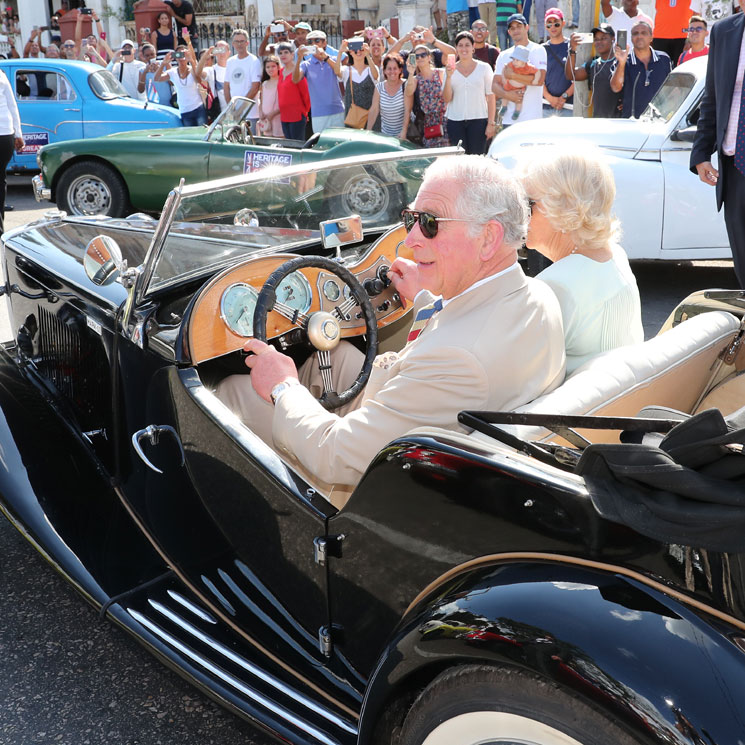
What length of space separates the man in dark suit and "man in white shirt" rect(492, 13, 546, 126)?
4390mm

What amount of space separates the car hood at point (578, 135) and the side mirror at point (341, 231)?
11.6 feet

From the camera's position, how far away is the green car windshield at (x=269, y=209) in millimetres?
2586

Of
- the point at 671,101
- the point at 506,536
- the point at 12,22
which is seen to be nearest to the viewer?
the point at 506,536

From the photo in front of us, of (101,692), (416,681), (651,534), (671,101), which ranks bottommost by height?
(101,692)

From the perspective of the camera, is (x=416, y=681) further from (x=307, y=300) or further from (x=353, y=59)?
(x=353, y=59)

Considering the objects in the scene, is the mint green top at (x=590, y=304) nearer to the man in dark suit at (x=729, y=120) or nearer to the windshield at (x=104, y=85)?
the man in dark suit at (x=729, y=120)

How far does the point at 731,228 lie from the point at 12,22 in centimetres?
3316

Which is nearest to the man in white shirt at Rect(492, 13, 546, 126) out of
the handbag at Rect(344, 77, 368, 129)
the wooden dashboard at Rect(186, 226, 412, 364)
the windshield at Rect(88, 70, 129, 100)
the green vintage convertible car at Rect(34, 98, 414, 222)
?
the green vintage convertible car at Rect(34, 98, 414, 222)

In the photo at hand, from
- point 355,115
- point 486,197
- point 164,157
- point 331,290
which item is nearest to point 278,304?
point 331,290

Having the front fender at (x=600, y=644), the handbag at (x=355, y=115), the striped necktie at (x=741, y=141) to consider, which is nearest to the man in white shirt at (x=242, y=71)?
the handbag at (x=355, y=115)

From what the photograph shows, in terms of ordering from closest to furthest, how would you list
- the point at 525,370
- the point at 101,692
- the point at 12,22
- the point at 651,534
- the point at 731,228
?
the point at 651,534 → the point at 525,370 → the point at 101,692 → the point at 731,228 → the point at 12,22

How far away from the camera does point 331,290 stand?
283 centimetres

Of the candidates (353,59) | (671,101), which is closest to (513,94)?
(353,59)

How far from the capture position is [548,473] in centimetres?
148
